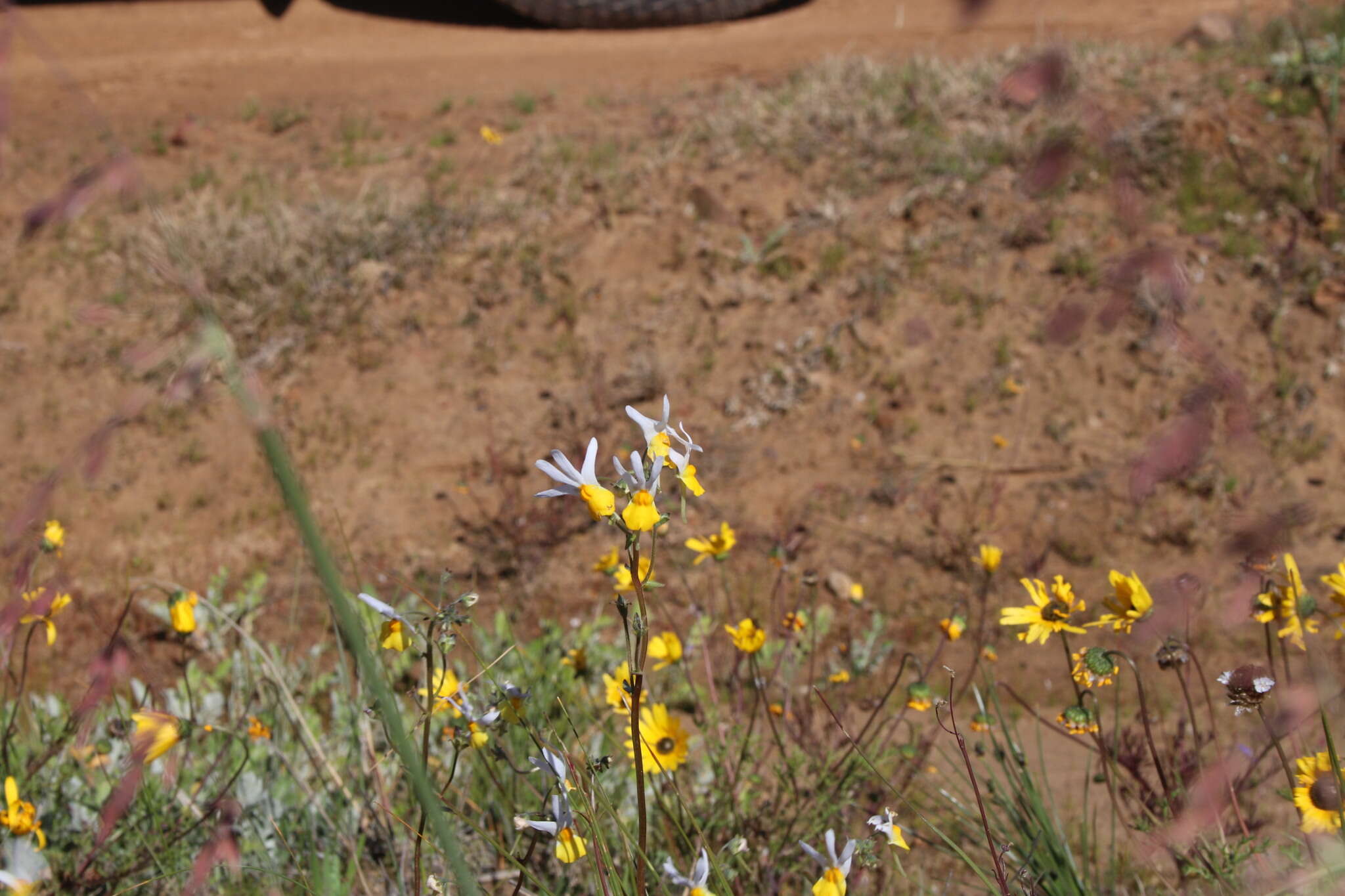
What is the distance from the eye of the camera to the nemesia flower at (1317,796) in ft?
4.16

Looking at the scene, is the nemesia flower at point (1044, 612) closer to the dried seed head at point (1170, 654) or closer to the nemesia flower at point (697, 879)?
the dried seed head at point (1170, 654)

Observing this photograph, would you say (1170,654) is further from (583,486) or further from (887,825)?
(583,486)

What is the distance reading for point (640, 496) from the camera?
1.12 metres

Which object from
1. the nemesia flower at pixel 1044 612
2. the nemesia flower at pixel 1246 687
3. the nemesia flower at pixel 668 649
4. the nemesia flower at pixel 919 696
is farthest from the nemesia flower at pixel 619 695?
the nemesia flower at pixel 1246 687

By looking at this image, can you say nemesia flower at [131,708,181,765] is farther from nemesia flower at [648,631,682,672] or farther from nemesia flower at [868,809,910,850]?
nemesia flower at [868,809,910,850]

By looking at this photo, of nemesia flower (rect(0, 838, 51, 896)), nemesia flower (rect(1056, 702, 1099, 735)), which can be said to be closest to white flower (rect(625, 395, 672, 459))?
nemesia flower (rect(1056, 702, 1099, 735))

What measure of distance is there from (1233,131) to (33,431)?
5044mm

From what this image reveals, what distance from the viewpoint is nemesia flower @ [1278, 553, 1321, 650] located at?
1.25 metres

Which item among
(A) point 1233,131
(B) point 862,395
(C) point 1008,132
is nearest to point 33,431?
(B) point 862,395

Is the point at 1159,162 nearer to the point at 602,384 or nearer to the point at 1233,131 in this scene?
the point at 1233,131

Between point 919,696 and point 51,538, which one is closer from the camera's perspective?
point 919,696

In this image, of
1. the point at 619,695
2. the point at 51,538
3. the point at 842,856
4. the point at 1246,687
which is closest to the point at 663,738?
the point at 619,695

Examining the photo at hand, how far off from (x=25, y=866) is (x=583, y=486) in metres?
1.26

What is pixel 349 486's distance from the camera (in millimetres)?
3738
